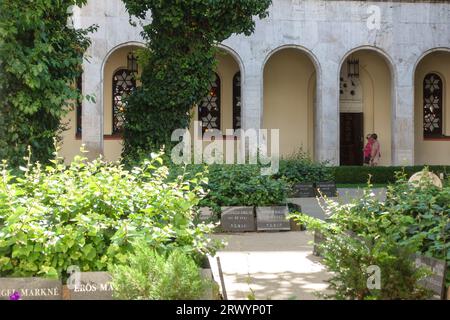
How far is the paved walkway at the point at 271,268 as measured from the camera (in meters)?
7.06

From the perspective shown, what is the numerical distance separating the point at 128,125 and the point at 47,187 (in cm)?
1148

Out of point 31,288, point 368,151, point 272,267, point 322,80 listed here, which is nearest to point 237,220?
point 272,267

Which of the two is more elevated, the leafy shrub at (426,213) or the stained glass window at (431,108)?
the stained glass window at (431,108)

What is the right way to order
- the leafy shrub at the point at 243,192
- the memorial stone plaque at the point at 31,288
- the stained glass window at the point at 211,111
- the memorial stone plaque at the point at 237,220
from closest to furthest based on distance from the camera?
the memorial stone plaque at the point at 31,288
the memorial stone plaque at the point at 237,220
the leafy shrub at the point at 243,192
the stained glass window at the point at 211,111

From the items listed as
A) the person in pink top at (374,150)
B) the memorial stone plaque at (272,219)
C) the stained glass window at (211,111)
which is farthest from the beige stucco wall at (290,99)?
the memorial stone plaque at (272,219)

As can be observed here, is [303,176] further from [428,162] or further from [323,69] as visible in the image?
[428,162]

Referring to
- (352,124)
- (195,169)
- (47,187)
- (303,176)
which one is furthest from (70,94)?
(352,124)

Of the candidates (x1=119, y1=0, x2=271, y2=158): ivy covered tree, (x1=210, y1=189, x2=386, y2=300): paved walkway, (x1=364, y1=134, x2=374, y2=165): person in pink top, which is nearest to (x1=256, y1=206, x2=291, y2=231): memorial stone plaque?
(x1=210, y1=189, x2=386, y2=300): paved walkway

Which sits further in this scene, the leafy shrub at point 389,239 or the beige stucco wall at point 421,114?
the beige stucco wall at point 421,114

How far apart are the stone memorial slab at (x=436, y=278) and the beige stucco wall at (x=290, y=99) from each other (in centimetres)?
2256

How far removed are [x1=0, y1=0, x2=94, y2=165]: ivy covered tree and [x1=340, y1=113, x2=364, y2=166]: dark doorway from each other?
62.8ft

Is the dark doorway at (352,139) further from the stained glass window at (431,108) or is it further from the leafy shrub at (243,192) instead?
the leafy shrub at (243,192)

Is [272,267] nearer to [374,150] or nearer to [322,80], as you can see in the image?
[322,80]
